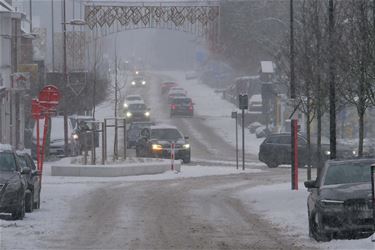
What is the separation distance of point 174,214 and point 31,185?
10.5 ft

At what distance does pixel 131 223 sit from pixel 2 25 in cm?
3372

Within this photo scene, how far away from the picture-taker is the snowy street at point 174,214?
1784 centimetres

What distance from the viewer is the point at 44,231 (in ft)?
63.4

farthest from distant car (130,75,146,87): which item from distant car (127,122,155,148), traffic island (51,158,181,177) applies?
traffic island (51,158,181,177)

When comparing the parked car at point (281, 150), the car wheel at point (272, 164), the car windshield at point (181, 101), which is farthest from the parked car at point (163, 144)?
the car windshield at point (181, 101)

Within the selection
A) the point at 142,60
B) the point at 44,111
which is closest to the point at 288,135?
the point at 44,111

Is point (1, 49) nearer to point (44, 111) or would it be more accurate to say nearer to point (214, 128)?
point (44, 111)

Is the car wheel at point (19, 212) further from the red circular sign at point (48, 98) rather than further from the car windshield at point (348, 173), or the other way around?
the red circular sign at point (48, 98)

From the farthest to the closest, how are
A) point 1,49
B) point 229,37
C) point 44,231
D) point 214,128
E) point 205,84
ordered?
point 205,84
point 214,128
point 229,37
point 1,49
point 44,231

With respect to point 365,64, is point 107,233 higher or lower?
lower

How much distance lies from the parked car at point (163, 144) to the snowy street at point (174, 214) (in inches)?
162

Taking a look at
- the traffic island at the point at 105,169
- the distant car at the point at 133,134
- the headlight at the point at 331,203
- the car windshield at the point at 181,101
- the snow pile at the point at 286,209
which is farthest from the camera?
the car windshield at the point at 181,101

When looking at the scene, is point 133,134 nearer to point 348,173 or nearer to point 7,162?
point 7,162

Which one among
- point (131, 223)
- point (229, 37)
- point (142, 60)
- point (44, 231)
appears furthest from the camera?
point (142, 60)
